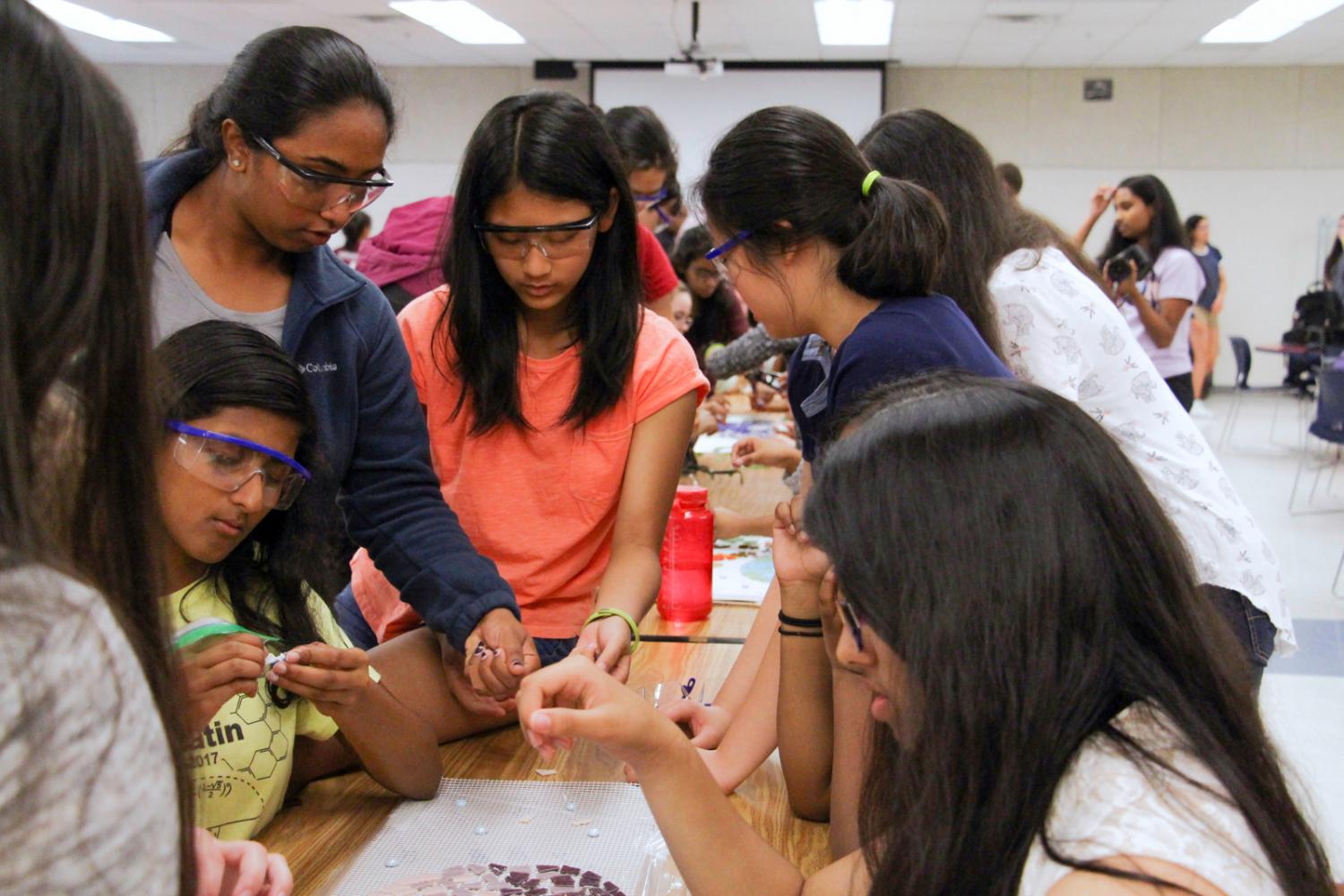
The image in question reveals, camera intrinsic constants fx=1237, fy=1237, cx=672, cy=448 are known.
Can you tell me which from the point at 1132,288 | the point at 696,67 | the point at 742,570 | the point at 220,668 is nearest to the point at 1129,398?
the point at 742,570

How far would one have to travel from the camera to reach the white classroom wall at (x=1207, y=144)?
11344 millimetres

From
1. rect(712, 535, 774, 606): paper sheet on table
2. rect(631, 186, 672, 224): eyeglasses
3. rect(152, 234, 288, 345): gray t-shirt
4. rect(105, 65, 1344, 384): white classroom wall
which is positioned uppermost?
rect(105, 65, 1344, 384): white classroom wall

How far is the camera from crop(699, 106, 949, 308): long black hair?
4.66 ft

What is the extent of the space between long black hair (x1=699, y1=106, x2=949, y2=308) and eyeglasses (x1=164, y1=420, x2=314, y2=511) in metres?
0.62

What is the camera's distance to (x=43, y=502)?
0.59 meters

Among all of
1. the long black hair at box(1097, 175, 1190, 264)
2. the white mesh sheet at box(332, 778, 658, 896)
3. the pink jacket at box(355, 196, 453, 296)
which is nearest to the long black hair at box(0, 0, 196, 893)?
the white mesh sheet at box(332, 778, 658, 896)

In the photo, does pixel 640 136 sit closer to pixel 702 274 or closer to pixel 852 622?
pixel 702 274

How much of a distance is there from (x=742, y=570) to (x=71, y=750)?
6.17 feet

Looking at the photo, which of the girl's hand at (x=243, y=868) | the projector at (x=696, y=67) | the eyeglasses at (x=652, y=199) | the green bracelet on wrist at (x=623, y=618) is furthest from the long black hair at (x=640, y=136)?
the projector at (x=696, y=67)

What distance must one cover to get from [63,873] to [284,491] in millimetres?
844

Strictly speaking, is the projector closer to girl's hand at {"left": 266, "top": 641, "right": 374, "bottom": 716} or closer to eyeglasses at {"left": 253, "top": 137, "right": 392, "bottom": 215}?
eyeglasses at {"left": 253, "top": 137, "right": 392, "bottom": 215}

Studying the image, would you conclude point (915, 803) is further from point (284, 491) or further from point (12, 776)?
point (284, 491)

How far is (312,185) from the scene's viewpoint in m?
1.48

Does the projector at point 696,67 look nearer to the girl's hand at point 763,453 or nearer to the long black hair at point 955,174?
the girl's hand at point 763,453
